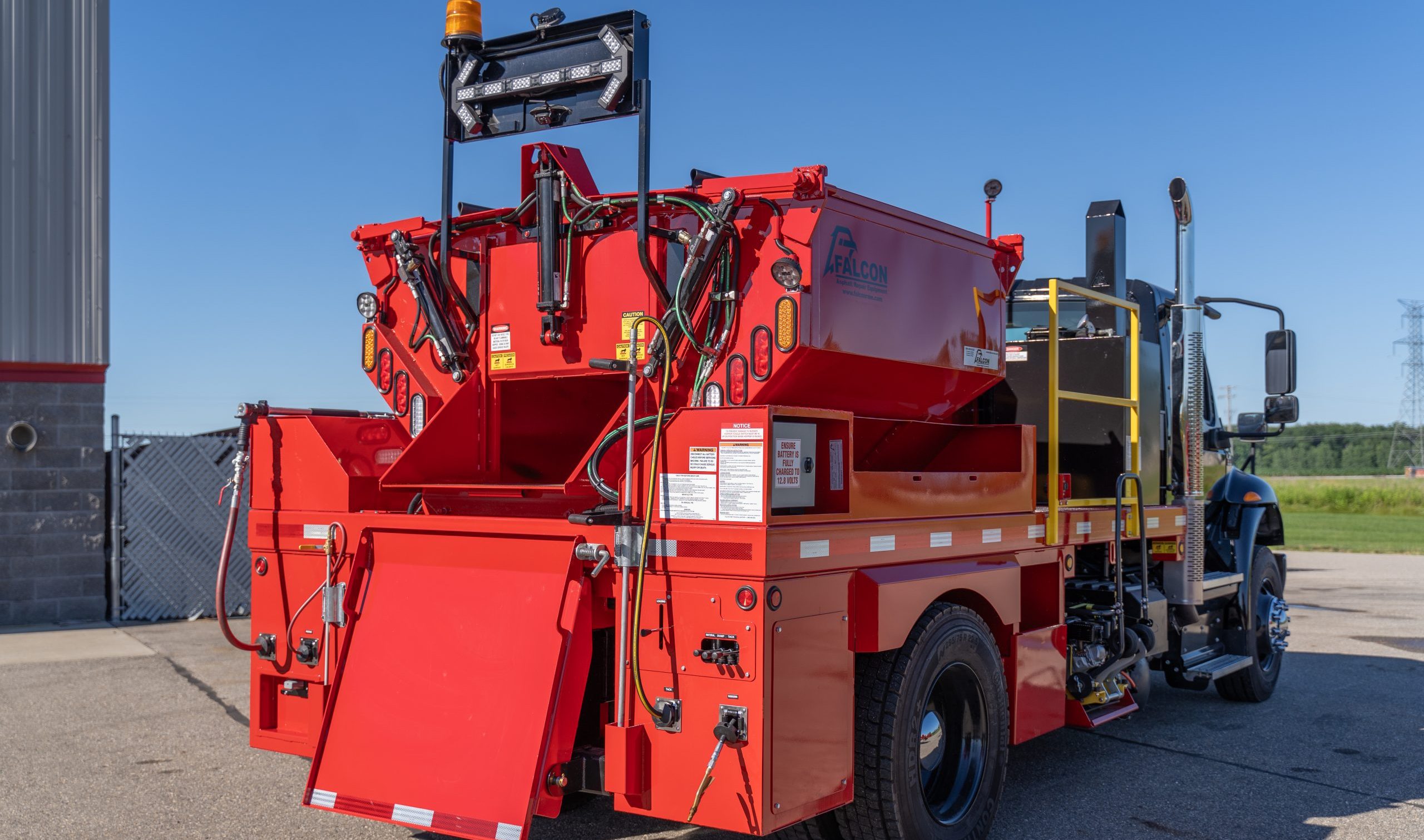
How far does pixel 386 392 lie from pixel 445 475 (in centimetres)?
75

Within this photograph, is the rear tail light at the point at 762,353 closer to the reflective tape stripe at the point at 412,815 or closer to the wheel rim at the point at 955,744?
the wheel rim at the point at 955,744

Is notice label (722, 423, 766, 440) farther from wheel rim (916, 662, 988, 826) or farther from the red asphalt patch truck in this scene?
wheel rim (916, 662, 988, 826)

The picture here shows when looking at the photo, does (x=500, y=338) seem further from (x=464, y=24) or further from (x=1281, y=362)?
(x=1281, y=362)

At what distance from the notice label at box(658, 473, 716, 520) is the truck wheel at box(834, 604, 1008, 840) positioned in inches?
41.4

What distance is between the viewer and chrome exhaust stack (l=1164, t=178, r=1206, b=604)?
26.2 ft

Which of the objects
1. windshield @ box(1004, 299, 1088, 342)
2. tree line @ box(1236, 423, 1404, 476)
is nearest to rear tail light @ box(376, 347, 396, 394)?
windshield @ box(1004, 299, 1088, 342)

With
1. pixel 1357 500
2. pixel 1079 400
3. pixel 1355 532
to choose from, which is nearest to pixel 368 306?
pixel 1079 400

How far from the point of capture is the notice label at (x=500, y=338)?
553 centimetres

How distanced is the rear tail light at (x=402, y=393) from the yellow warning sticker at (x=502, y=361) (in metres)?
0.60

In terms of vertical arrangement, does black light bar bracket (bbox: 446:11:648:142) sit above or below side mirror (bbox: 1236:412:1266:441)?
above

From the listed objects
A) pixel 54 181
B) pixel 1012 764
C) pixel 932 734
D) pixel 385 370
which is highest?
pixel 54 181

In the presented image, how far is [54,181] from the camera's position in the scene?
12508mm

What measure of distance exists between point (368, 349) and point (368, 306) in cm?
23

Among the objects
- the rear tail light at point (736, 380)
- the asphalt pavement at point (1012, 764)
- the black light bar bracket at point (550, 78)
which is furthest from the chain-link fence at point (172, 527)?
the rear tail light at point (736, 380)
